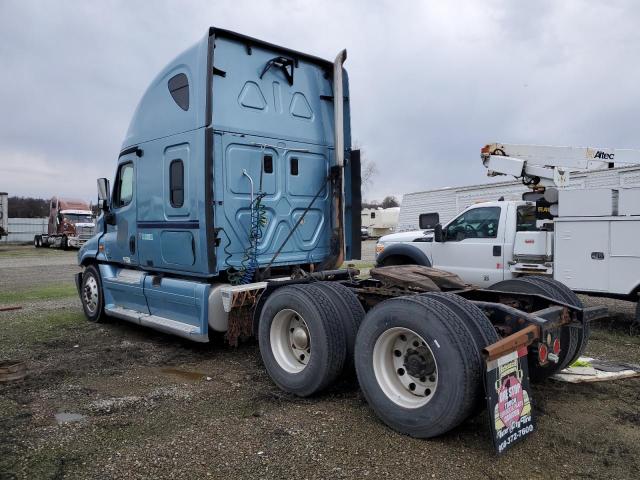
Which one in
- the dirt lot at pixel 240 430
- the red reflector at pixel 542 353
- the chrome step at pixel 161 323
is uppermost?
the red reflector at pixel 542 353

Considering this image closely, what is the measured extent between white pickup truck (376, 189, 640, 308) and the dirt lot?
1.45 metres

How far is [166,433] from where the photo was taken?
3.67m

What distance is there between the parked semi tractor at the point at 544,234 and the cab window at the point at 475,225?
2cm

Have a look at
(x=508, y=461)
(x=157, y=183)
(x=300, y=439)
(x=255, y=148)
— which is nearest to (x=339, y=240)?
(x=255, y=148)

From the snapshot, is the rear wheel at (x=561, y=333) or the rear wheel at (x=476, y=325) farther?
the rear wheel at (x=561, y=333)

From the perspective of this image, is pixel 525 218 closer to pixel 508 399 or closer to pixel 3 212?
pixel 508 399

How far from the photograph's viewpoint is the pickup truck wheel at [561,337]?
420cm

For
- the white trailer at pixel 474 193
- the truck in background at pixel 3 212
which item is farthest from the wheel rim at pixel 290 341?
the truck in background at pixel 3 212

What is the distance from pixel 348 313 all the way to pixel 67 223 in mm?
30540

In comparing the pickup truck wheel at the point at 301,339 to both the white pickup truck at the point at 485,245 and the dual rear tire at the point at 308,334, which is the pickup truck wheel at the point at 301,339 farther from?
the white pickup truck at the point at 485,245

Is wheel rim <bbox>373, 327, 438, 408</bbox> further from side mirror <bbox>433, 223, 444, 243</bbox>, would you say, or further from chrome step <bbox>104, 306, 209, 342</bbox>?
side mirror <bbox>433, 223, 444, 243</bbox>

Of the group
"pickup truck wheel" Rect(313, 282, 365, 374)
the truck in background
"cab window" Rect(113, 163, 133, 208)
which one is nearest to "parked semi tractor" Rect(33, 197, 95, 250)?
the truck in background

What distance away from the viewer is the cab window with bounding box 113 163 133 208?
22.4 ft

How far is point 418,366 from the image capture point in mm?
3516
